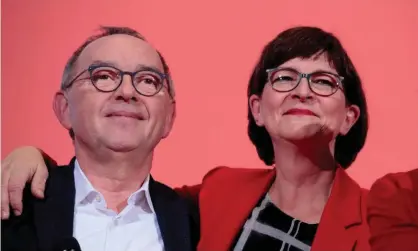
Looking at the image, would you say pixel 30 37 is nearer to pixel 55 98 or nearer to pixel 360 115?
pixel 55 98

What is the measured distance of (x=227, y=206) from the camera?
5.88 feet

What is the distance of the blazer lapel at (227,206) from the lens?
1709 millimetres

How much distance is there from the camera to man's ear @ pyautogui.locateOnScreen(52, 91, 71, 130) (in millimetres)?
1802

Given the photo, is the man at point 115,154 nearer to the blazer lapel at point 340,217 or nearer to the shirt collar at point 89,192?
the shirt collar at point 89,192

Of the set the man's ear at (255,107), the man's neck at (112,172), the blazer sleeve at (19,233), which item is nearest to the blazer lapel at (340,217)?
the man's ear at (255,107)

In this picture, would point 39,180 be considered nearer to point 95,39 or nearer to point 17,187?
point 17,187

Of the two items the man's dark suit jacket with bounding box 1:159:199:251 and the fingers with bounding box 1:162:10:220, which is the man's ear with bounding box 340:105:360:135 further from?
the fingers with bounding box 1:162:10:220

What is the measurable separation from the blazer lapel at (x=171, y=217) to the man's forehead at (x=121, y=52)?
36 cm

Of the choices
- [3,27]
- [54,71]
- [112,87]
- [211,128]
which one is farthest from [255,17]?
[3,27]

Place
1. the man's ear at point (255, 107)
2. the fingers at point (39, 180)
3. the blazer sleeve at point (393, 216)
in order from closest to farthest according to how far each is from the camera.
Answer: the blazer sleeve at point (393, 216), the fingers at point (39, 180), the man's ear at point (255, 107)

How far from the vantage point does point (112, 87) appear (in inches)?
67.2

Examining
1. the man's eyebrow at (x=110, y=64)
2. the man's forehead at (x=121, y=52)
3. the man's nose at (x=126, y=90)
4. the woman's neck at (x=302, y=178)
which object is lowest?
the woman's neck at (x=302, y=178)

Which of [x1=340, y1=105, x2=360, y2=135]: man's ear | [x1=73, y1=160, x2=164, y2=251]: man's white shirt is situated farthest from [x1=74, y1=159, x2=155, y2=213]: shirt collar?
[x1=340, y1=105, x2=360, y2=135]: man's ear

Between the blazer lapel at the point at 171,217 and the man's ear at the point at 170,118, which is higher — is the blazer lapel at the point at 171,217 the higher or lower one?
the lower one
